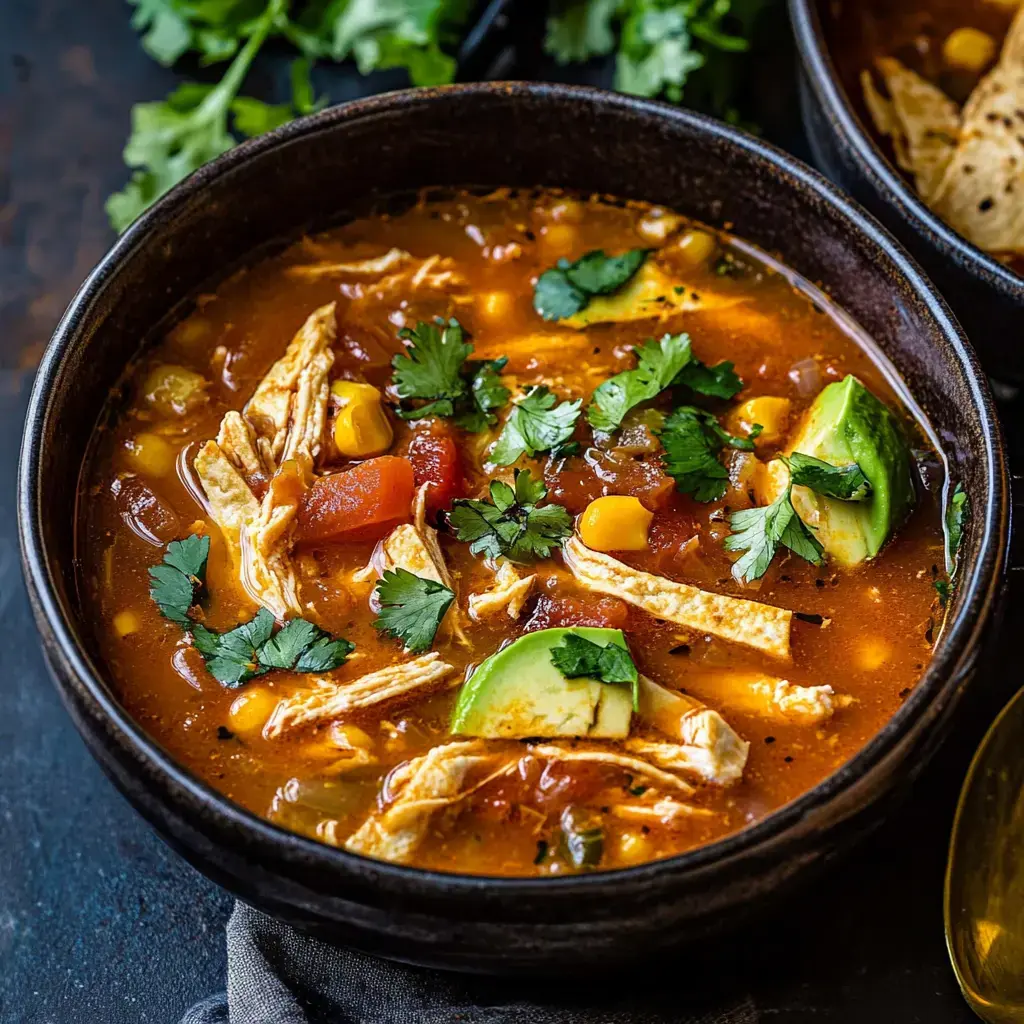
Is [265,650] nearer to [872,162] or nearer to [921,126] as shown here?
[872,162]

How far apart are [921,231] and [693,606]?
1402mm

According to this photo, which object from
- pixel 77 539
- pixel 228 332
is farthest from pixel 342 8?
pixel 77 539

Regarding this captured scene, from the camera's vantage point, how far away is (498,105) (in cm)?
393

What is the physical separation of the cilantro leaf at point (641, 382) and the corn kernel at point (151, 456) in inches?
42.6

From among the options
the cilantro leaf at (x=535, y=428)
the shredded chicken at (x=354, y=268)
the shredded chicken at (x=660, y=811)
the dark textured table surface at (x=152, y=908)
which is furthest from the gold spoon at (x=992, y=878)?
the shredded chicken at (x=354, y=268)

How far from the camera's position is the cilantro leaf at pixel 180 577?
3.29 m

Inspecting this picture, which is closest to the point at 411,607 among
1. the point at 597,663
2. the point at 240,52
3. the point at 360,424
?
the point at 597,663

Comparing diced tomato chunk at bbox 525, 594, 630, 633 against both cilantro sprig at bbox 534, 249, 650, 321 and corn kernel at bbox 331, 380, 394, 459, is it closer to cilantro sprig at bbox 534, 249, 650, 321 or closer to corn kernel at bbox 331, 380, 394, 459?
corn kernel at bbox 331, 380, 394, 459

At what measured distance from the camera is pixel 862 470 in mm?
3451

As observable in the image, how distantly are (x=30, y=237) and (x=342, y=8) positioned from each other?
4.41 feet

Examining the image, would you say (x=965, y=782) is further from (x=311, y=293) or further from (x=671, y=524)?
(x=311, y=293)

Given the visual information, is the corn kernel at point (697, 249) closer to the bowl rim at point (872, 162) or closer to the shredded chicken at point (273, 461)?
the bowl rim at point (872, 162)

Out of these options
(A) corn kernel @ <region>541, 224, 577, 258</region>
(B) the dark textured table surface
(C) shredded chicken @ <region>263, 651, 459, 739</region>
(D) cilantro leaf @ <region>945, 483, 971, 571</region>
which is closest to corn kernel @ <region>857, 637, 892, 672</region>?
(D) cilantro leaf @ <region>945, 483, 971, 571</region>

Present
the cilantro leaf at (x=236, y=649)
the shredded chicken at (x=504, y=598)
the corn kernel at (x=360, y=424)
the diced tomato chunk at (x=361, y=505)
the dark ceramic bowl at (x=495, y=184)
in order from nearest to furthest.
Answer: the dark ceramic bowl at (x=495, y=184) < the cilantro leaf at (x=236, y=649) < the shredded chicken at (x=504, y=598) < the diced tomato chunk at (x=361, y=505) < the corn kernel at (x=360, y=424)
